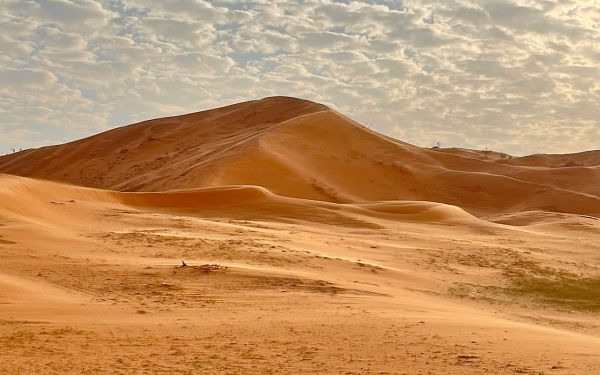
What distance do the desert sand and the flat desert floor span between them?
1.2 inches

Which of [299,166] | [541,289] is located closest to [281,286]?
[541,289]

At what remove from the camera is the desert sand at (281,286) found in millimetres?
5312

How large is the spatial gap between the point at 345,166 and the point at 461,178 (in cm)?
657

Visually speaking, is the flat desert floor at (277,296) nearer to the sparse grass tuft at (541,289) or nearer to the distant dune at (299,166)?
the sparse grass tuft at (541,289)

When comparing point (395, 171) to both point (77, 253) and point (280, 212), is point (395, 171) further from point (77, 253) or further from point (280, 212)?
point (77, 253)

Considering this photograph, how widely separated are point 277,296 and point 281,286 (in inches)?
26.9

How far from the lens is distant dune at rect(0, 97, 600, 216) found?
30.3m

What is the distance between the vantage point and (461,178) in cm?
3566

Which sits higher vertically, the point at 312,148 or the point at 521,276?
the point at 312,148

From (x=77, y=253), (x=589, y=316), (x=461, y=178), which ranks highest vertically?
(x=461, y=178)

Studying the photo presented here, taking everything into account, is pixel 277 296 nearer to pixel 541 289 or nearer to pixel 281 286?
pixel 281 286

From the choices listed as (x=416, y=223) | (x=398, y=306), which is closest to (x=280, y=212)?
(x=416, y=223)

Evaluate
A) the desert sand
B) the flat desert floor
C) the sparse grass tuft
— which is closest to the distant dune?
the desert sand

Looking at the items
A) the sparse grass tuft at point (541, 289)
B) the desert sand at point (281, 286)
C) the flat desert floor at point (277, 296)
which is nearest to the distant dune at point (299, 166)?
the desert sand at point (281, 286)
